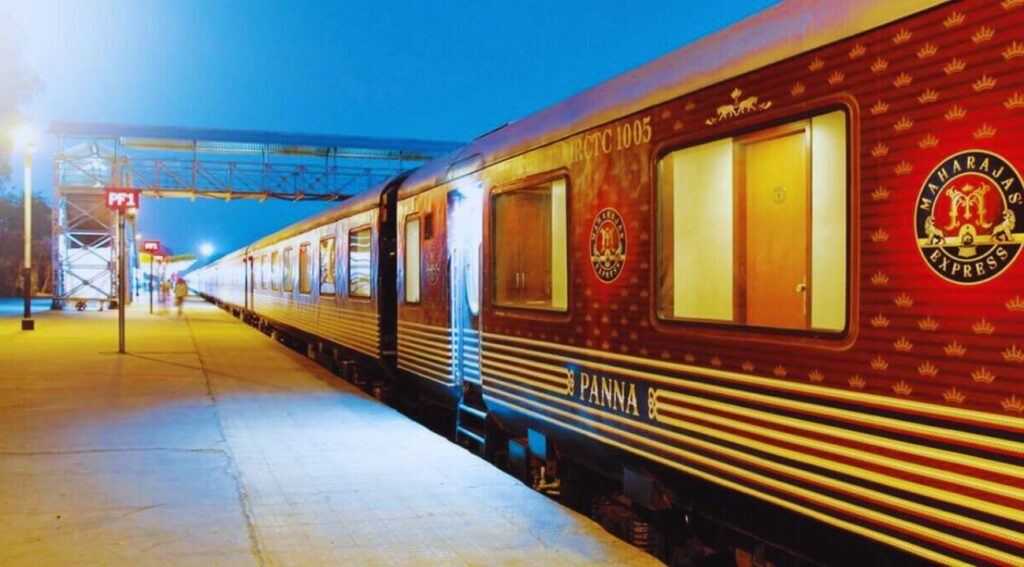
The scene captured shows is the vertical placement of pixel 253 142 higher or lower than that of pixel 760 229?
higher

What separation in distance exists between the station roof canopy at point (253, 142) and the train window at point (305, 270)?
54.2ft

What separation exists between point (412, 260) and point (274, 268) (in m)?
13.1

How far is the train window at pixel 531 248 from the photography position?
20.7 feet

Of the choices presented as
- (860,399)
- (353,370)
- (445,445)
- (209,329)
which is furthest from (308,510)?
(209,329)

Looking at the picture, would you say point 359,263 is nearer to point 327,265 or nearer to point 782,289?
point 327,265

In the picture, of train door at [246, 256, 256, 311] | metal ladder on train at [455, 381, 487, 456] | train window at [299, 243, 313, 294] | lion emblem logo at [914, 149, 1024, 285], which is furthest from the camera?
train door at [246, 256, 256, 311]

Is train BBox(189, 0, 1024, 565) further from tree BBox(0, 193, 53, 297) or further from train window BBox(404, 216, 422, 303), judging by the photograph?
tree BBox(0, 193, 53, 297)

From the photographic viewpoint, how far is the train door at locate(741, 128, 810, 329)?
418cm

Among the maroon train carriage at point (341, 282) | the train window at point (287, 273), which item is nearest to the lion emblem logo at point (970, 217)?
the maroon train carriage at point (341, 282)

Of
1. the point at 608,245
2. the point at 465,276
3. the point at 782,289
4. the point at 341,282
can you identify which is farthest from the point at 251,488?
the point at 341,282

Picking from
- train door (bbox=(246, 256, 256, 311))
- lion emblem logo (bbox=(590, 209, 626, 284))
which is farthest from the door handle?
train door (bbox=(246, 256, 256, 311))

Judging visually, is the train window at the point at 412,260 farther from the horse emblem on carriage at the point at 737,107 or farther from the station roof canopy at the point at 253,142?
the station roof canopy at the point at 253,142

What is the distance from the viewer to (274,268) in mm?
22359

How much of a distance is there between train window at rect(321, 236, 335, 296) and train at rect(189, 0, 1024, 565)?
24.5 ft
